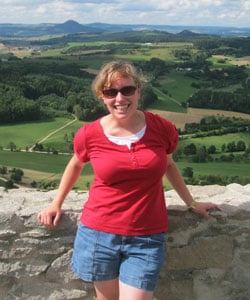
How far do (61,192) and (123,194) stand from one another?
1.91ft

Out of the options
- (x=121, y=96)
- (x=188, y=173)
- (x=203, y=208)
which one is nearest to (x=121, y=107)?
(x=121, y=96)

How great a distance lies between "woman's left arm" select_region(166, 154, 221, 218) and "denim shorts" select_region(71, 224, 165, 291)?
50cm

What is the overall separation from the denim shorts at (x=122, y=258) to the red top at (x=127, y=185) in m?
0.05

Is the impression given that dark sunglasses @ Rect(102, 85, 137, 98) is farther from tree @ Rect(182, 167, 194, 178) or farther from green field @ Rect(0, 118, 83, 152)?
green field @ Rect(0, 118, 83, 152)

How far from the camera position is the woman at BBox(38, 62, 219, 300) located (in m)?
2.78

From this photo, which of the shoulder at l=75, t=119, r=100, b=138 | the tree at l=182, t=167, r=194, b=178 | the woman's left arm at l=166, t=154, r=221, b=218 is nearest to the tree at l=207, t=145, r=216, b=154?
the tree at l=182, t=167, r=194, b=178

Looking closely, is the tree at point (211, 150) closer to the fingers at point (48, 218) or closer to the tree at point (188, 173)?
the tree at point (188, 173)

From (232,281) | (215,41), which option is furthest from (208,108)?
(215,41)

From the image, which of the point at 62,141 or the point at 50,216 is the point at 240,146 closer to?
the point at 62,141

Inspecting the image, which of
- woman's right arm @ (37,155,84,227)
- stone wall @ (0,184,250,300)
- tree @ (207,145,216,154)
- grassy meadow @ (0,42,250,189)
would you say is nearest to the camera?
woman's right arm @ (37,155,84,227)

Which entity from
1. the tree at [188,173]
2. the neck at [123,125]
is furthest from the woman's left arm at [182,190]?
the tree at [188,173]

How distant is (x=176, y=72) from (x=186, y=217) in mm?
92054

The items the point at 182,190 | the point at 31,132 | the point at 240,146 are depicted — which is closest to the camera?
the point at 182,190

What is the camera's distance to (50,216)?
3.22m
